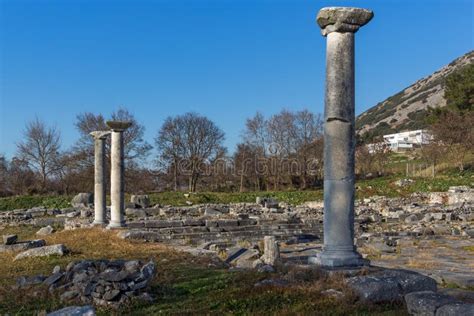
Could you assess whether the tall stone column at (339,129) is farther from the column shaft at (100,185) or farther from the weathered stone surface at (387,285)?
the column shaft at (100,185)

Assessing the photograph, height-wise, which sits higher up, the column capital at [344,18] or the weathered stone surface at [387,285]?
the column capital at [344,18]

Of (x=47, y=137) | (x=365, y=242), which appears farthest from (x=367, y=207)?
(x=47, y=137)

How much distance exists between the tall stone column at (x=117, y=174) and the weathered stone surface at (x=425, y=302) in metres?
13.6

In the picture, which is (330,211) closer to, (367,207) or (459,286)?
(459,286)

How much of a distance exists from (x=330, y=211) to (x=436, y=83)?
127 meters

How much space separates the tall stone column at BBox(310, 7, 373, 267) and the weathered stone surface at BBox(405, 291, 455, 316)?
2.57m

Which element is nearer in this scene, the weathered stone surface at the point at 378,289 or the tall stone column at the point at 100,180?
the weathered stone surface at the point at 378,289

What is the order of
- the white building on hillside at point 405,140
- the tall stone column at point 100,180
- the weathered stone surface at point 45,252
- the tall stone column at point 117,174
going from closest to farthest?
1. the weathered stone surface at point 45,252
2. the tall stone column at point 117,174
3. the tall stone column at point 100,180
4. the white building on hillside at point 405,140

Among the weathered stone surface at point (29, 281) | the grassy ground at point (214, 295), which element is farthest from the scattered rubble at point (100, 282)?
the grassy ground at point (214, 295)


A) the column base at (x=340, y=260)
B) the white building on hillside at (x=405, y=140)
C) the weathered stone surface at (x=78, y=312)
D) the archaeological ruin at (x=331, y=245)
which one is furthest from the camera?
the white building on hillside at (x=405, y=140)

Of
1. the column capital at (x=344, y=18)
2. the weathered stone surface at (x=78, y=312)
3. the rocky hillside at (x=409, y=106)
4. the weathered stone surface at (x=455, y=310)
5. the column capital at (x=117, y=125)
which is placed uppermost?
the rocky hillside at (x=409, y=106)

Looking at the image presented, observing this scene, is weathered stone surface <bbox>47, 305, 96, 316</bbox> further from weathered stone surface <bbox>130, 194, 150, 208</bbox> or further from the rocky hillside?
the rocky hillside

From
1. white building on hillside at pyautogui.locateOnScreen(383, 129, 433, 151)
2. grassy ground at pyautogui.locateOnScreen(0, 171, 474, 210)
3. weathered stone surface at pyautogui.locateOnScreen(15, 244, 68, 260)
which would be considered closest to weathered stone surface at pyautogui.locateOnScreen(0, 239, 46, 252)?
weathered stone surface at pyautogui.locateOnScreen(15, 244, 68, 260)

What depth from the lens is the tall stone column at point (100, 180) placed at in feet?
66.1
